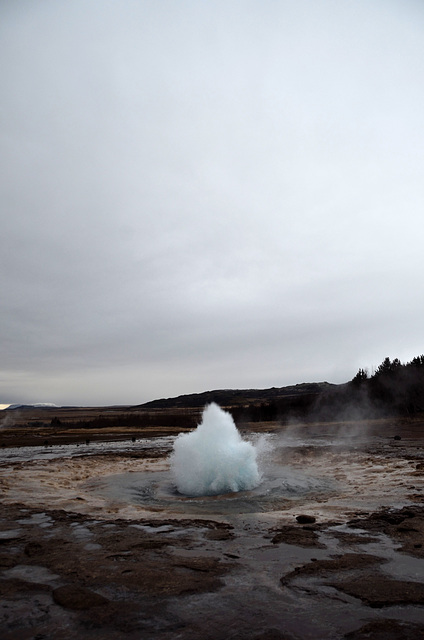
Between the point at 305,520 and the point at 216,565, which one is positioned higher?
the point at 216,565

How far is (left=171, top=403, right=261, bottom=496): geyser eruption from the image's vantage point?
36.9ft

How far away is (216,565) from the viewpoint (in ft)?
16.5

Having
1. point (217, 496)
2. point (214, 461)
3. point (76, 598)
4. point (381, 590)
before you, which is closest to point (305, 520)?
point (381, 590)

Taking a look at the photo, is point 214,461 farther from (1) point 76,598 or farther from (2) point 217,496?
(1) point 76,598

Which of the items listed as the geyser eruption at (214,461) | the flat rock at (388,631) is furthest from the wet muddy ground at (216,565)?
the geyser eruption at (214,461)

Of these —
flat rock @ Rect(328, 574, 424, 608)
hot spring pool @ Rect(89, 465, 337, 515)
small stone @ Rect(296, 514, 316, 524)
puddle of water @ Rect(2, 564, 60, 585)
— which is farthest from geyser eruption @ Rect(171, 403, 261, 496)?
flat rock @ Rect(328, 574, 424, 608)

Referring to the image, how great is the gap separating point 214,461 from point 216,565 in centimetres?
669

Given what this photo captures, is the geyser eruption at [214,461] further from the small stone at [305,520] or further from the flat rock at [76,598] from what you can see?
the flat rock at [76,598]

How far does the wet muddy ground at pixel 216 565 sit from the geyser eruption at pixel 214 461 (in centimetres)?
72

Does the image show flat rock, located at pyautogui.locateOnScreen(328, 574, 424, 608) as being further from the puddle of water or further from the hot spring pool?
the hot spring pool

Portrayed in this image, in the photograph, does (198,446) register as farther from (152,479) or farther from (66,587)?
(66,587)

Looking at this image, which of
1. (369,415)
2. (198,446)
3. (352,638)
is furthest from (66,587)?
(369,415)

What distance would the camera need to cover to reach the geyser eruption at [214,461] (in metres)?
11.2

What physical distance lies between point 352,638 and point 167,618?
1.60 meters
